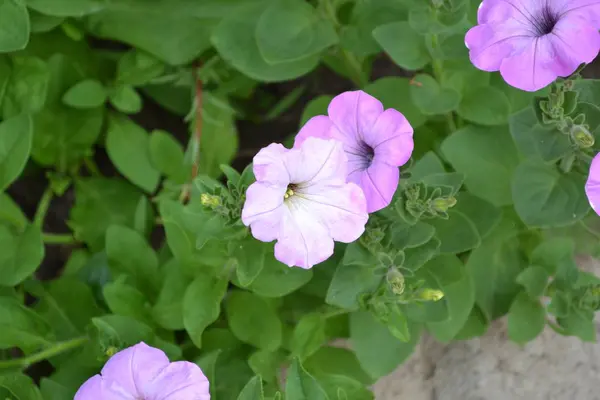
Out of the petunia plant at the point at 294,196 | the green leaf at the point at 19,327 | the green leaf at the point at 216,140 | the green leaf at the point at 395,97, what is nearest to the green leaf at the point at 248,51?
the petunia plant at the point at 294,196

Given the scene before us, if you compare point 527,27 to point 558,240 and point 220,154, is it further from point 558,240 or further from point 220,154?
point 220,154

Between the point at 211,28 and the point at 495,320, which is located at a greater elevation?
the point at 211,28

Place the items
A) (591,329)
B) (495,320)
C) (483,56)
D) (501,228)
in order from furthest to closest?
(495,320) < (501,228) < (591,329) < (483,56)

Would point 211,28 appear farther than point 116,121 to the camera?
No

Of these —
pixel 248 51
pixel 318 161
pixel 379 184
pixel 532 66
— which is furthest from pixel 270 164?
pixel 248 51

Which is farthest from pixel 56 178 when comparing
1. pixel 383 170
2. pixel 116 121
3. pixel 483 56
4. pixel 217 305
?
pixel 483 56

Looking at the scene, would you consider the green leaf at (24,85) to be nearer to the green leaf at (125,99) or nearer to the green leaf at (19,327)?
the green leaf at (125,99)

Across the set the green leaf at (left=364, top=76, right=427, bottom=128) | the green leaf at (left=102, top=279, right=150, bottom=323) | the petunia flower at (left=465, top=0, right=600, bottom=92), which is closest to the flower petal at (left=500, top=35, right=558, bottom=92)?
the petunia flower at (left=465, top=0, right=600, bottom=92)
